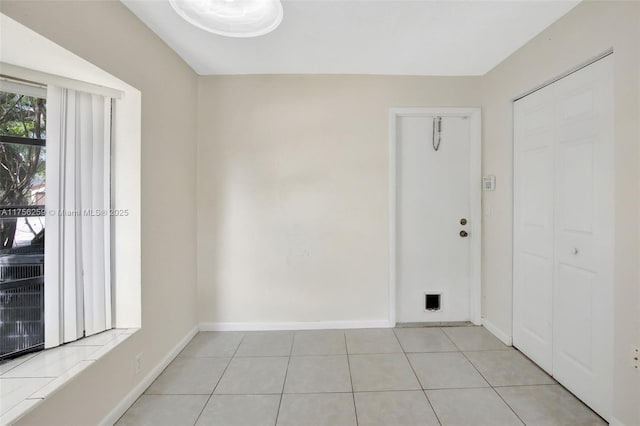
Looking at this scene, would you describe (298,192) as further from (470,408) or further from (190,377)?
(470,408)

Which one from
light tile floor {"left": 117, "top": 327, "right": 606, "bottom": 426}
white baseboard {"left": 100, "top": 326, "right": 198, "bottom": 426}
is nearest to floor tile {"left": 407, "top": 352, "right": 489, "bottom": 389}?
light tile floor {"left": 117, "top": 327, "right": 606, "bottom": 426}

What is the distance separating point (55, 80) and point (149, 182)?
71cm

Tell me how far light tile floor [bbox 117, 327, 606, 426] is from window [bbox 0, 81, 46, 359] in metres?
0.77

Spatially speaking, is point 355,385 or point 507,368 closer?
point 355,385

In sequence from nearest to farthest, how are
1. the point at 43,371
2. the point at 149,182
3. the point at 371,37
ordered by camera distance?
the point at 43,371 < the point at 149,182 < the point at 371,37

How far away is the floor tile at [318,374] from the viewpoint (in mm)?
1789

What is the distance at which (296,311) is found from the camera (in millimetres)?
2627

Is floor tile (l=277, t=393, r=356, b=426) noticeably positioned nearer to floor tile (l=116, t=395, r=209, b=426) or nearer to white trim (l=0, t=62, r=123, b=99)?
floor tile (l=116, t=395, r=209, b=426)

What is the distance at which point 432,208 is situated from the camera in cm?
270

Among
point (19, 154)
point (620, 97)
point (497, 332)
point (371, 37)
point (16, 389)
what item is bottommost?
point (497, 332)

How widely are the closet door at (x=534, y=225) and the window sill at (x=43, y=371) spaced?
9.47 feet

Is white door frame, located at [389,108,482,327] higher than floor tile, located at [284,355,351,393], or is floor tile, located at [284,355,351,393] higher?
white door frame, located at [389,108,482,327]

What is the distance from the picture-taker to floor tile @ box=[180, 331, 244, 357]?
2.23 metres

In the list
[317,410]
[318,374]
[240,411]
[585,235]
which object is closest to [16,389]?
[240,411]
